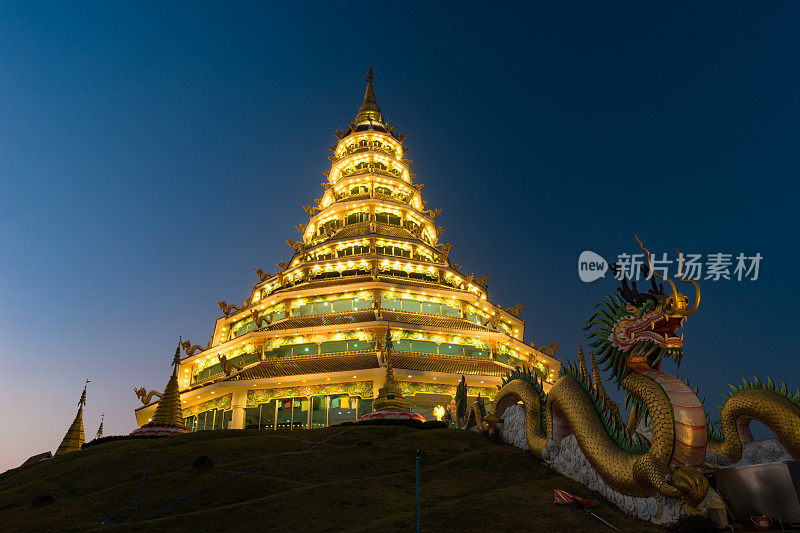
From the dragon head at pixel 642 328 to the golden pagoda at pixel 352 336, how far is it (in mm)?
15871

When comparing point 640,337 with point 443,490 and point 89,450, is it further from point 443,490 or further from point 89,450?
point 89,450

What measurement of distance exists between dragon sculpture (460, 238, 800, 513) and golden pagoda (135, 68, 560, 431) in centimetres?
1446

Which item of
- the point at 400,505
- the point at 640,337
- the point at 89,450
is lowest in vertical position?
the point at 400,505

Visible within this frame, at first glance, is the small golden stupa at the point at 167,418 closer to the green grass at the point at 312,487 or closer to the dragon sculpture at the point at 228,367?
the green grass at the point at 312,487

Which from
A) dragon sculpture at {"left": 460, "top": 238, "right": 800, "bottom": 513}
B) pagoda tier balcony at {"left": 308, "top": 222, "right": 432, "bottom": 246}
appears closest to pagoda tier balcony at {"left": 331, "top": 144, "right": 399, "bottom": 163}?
pagoda tier balcony at {"left": 308, "top": 222, "right": 432, "bottom": 246}

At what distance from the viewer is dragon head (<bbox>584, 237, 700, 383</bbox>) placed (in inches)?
507

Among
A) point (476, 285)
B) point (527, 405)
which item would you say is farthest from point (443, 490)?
point (476, 285)

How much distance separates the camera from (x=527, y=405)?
18.1 m

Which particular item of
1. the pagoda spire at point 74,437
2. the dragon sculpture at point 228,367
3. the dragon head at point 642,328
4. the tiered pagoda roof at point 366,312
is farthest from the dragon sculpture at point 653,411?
the pagoda spire at point 74,437

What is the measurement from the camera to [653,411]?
12336mm

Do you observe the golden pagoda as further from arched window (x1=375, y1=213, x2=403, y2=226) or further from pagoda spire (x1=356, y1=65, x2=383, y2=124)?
Result: pagoda spire (x1=356, y1=65, x2=383, y2=124)

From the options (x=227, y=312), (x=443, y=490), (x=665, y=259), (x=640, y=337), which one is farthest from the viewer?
(x=227, y=312)

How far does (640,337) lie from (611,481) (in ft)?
12.0

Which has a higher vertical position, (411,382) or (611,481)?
Answer: (411,382)
